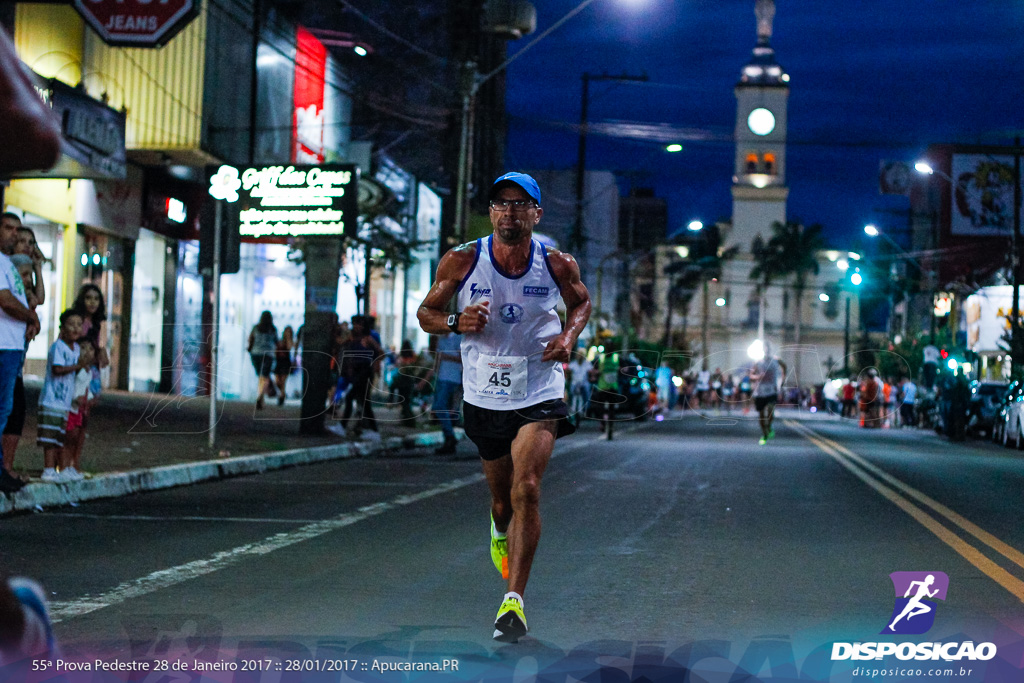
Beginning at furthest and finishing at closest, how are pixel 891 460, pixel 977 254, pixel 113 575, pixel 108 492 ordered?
pixel 977 254
pixel 891 460
pixel 108 492
pixel 113 575

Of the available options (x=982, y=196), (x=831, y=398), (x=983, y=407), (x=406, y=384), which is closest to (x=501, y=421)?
(x=406, y=384)

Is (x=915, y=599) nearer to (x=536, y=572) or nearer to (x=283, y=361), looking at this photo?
(x=536, y=572)

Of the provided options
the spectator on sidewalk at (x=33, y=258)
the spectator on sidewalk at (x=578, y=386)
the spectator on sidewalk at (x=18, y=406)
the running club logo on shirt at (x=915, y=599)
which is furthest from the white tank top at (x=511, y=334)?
the spectator on sidewalk at (x=578, y=386)

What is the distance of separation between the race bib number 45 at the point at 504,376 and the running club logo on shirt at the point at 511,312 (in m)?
0.16

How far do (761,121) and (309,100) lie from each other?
2904 inches

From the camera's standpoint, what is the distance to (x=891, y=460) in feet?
67.0

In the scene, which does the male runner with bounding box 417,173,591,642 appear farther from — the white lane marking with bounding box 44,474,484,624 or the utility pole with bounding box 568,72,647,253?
the utility pole with bounding box 568,72,647,253

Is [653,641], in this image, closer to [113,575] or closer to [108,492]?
[113,575]

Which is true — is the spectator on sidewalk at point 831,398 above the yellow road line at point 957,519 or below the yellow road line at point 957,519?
below

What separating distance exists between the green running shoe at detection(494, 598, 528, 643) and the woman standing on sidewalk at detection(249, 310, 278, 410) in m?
20.2

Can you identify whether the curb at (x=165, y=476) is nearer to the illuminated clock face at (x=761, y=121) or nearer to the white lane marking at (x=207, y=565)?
the white lane marking at (x=207, y=565)

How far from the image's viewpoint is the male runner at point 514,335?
6.02 m

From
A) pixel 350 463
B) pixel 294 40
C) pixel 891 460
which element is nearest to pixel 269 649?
pixel 350 463

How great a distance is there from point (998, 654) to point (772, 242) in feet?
337
